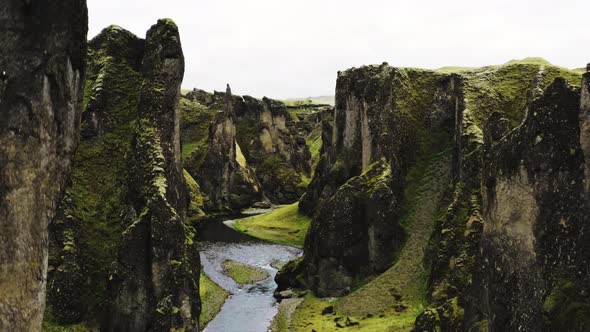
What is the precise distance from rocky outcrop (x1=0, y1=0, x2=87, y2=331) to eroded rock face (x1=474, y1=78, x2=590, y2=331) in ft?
72.3

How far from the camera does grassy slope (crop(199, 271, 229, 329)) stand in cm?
5553

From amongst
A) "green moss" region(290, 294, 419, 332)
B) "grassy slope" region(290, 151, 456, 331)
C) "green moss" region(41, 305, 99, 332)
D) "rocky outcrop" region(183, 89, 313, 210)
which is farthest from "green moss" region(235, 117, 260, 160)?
"green moss" region(41, 305, 99, 332)

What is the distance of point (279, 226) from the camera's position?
361 ft

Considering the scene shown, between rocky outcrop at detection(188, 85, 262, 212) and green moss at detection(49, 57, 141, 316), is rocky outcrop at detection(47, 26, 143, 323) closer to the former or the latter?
green moss at detection(49, 57, 141, 316)

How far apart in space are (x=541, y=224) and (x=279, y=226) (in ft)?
283

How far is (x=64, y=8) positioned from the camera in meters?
19.8

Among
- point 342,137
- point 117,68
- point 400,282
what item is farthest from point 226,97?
point 400,282

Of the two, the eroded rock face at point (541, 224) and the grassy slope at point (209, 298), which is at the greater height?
the eroded rock face at point (541, 224)

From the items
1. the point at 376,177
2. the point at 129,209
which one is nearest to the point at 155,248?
the point at 129,209

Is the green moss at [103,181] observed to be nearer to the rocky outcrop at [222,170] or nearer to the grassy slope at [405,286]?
the grassy slope at [405,286]

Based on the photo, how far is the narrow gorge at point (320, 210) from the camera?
19.7m

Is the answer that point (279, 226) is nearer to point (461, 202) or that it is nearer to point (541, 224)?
point (461, 202)

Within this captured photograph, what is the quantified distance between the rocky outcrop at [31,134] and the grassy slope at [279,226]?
3065 inches

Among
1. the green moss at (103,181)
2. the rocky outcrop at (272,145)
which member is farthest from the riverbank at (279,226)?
the green moss at (103,181)
